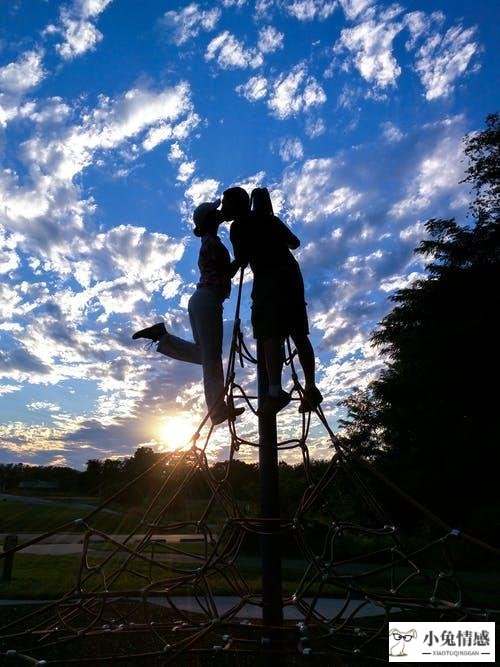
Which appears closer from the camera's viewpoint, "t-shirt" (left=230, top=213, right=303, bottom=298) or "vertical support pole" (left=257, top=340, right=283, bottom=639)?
"vertical support pole" (left=257, top=340, right=283, bottom=639)

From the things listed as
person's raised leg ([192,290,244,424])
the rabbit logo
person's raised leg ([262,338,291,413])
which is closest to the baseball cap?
person's raised leg ([192,290,244,424])

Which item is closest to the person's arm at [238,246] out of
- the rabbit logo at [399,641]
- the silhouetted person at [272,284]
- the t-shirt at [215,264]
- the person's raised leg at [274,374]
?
the silhouetted person at [272,284]

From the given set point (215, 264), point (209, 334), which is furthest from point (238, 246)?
point (209, 334)

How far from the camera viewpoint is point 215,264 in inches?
157

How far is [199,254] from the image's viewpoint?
4.07m

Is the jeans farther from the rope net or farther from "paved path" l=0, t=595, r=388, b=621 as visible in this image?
"paved path" l=0, t=595, r=388, b=621

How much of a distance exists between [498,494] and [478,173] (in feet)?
26.7

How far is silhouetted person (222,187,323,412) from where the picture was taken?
363 cm

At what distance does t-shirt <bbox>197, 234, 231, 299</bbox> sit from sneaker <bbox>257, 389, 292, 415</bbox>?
898 millimetres

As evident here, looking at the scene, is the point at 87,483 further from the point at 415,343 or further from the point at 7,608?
the point at 7,608

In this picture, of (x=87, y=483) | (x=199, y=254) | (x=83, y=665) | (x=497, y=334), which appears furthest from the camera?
(x=87, y=483)

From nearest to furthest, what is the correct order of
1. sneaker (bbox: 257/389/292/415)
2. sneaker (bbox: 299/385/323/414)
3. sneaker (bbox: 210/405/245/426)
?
sneaker (bbox: 257/389/292/415) → sneaker (bbox: 299/385/323/414) → sneaker (bbox: 210/405/245/426)

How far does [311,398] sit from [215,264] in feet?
3.84

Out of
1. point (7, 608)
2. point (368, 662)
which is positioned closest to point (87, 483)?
point (7, 608)
